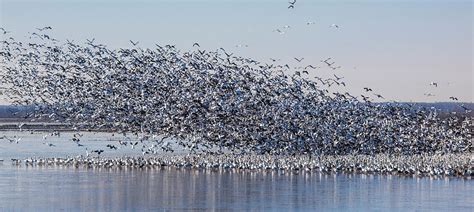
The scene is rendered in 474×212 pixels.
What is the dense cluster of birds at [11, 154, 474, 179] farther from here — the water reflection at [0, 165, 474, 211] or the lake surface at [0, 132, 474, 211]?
the water reflection at [0, 165, 474, 211]

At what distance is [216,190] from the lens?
35875 millimetres

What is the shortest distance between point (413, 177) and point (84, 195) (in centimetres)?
1288

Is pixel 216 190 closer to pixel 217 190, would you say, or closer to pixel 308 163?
pixel 217 190

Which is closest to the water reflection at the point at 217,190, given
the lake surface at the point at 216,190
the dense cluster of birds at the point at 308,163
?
the lake surface at the point at 216,190

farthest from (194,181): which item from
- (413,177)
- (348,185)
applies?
(413,177)

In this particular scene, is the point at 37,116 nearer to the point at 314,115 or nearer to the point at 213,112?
the point at 213,112

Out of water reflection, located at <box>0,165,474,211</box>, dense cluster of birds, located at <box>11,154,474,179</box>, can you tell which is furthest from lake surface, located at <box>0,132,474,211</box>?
dense cluster of birds, located at <box>11,154,474,179</box>

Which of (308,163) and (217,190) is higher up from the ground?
(308,163)

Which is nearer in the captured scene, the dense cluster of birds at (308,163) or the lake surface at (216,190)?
the lake surface at (216,190)

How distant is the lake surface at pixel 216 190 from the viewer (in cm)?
3170

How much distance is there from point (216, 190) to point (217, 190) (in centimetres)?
4

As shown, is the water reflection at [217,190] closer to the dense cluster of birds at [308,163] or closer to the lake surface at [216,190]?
the lake surface at [216,190]

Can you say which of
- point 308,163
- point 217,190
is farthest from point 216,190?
point 308,163

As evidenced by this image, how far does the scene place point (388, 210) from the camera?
101 feet
